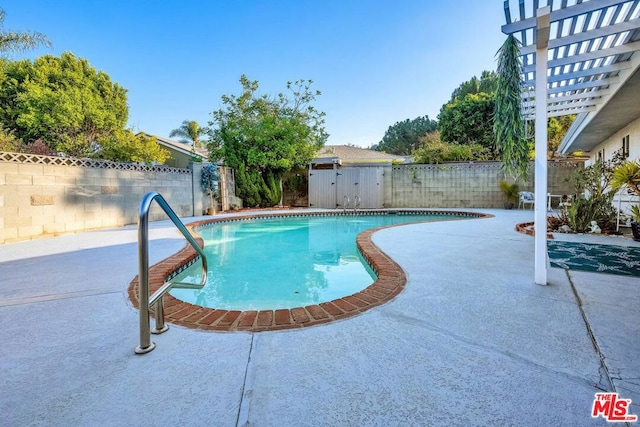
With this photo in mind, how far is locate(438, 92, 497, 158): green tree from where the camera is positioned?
20219mm

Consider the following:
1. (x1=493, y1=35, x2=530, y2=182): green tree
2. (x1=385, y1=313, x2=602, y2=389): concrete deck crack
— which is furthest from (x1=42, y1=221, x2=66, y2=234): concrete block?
(x1=493, y1=35, x2=530, y2=182): green tree

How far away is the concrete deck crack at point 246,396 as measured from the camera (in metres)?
1.16

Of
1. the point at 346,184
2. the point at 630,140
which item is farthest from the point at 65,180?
the point at 630,140

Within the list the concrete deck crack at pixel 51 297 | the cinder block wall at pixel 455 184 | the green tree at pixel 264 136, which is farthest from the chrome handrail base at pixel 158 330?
the cinder block wall at pixel 455 184

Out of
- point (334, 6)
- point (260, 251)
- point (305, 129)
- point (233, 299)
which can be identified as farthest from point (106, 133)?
→ point (233, 299)

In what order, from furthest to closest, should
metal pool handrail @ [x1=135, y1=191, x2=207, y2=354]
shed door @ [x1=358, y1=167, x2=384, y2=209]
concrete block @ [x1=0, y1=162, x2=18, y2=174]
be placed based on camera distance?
shed door @ [x1=358, y1=167, x2=384, y2=209] → concrete block @ [x1=0, y1=162, x2=18, y2=174] → metal pool handrail @ [x1=135, y1=191, x2=207, y2=354]

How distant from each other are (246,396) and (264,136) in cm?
1228

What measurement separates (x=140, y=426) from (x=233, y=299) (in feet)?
6.86

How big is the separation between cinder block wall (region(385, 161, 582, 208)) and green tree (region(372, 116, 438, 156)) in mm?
17880

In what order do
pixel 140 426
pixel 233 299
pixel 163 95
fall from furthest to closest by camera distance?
pixel 163 95, pixel 233 299, pixel 140 426

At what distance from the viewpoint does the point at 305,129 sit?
1378cm

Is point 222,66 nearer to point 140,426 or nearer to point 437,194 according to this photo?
point 437,194

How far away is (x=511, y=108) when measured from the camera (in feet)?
9.56

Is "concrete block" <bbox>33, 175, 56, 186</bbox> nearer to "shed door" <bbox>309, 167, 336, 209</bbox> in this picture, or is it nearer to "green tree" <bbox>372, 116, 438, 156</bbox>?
"shed door" <bbox>309, 167, 336, 209</bbox>
